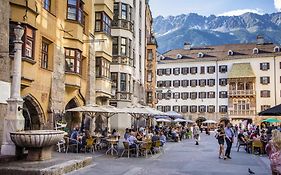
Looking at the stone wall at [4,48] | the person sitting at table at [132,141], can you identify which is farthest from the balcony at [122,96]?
the stone wall at [4,48]

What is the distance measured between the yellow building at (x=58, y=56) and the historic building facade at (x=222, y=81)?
42.6 meters

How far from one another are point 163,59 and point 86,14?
5635 centimetres

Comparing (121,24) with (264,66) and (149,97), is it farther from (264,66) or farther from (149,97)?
(264,66)

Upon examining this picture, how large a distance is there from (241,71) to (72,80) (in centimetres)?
5699

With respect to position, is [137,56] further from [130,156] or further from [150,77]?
[130,156]

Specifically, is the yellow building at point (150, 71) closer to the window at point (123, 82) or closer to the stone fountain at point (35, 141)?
the window at point (123, 82)

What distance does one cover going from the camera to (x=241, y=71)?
7531 centimetres

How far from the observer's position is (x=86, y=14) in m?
28.3

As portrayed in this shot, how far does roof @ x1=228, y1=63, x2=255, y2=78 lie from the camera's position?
7438cm

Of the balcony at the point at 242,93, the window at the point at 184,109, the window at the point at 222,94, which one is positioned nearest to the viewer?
the balcony at the point at 242,93

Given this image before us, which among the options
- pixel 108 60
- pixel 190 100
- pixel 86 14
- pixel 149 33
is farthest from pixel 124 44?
pixel 190 100

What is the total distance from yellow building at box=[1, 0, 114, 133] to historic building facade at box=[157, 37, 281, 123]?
42614mm

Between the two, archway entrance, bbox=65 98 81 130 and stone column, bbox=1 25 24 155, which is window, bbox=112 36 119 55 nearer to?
archway entrance, bbox=65 98 81 130

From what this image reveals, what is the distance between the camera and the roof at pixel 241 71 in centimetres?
7438
